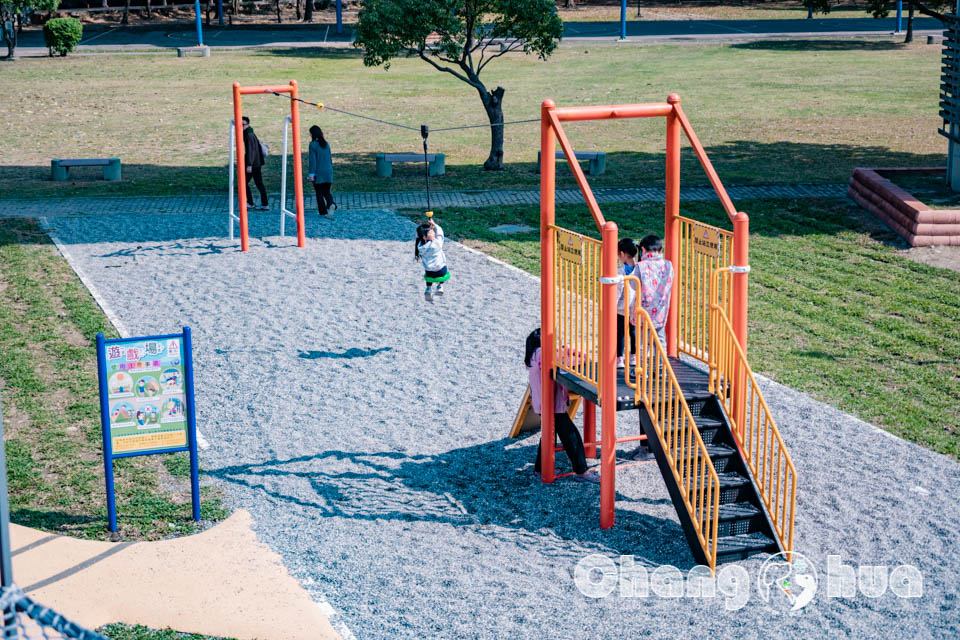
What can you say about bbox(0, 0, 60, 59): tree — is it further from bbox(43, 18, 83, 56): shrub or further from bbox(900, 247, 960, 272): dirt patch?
bbox(900, 247, 960, 272): dirt patch

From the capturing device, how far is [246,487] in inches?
386

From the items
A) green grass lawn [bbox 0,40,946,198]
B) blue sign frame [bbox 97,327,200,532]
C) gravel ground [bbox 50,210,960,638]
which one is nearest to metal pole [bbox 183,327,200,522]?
blue sign frame [bbox 97,327,200,532]

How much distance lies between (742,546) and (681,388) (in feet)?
4.92

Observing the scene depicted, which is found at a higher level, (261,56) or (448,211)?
(261,56)

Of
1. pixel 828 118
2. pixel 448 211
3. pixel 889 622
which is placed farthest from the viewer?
pixel 828 118

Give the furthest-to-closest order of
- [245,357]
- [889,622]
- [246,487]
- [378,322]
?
[378,322] < [245,357] < [246,487] < [889,622]

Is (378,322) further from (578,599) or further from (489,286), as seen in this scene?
(578,599)

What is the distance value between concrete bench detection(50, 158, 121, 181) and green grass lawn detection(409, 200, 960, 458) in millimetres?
7710

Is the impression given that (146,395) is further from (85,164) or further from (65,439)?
(85,164)

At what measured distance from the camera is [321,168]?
19.4 m

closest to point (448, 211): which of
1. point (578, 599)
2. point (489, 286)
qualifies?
point (489, 286)

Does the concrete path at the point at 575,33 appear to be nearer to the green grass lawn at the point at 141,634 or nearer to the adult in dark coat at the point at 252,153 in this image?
the adult in dark coat at the point at 252,153

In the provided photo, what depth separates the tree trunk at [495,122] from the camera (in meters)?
23.9

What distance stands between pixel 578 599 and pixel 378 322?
22.9 ft
